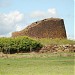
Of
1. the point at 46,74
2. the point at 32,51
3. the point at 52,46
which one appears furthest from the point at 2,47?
the point at 46,74

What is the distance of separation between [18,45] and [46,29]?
26.0 feet

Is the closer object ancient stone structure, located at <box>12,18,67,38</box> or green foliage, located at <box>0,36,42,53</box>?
green foliage, located at <box>0,36,42,53</box>

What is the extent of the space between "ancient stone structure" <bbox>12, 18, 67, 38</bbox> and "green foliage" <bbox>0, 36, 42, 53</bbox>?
6.62m

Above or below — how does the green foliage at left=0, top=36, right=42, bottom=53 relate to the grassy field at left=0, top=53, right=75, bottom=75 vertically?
above

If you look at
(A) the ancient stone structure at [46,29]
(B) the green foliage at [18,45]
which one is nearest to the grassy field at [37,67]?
(B) the green foliage at [18,45]

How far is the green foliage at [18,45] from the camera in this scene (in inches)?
1266

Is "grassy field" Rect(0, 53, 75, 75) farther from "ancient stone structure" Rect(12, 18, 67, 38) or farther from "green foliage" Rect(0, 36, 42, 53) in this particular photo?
"ancient stone structure" Rect(12, 18, 67, 38)

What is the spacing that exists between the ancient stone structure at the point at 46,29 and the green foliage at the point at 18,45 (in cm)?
662

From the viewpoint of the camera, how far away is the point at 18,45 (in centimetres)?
3262

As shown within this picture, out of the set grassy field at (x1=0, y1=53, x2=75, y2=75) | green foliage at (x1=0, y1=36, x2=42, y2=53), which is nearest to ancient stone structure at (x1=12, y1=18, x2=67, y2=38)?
green foliage at (x1=0, y1=36, x2=42, y2=53)

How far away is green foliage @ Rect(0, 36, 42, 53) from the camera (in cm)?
3216

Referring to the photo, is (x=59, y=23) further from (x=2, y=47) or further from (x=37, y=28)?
(x=2, y=47)

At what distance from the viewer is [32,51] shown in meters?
32.8

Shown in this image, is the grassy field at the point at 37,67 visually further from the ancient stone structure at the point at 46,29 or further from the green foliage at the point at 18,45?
the ancient stone structure at the point at 46,29
